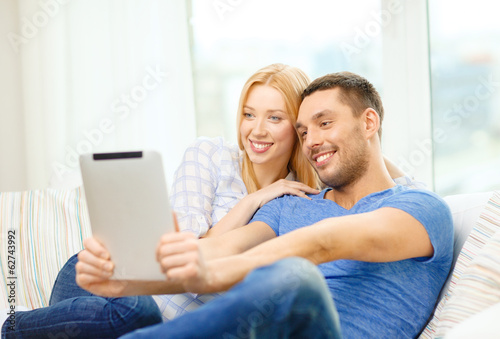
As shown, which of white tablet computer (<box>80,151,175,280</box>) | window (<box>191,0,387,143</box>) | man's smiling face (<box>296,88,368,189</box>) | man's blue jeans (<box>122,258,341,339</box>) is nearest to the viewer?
man's blue jeans (<box>122,258,341,339</box>)

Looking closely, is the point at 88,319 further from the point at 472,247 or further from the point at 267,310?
the point at 472,247

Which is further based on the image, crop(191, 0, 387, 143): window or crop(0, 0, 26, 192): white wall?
crop(0, 0, 26, 192): white wall

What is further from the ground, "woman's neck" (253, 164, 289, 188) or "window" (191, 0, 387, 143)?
"window" (191, 0, 387, 143)

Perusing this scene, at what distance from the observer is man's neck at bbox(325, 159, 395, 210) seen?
5.32 feet

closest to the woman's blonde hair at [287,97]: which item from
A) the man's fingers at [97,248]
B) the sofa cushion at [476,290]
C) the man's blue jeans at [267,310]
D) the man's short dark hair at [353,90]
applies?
the man's short dark hair at [353,90]

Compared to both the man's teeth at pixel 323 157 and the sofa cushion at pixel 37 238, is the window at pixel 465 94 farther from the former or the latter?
the sofa cushion at pixel 37 238

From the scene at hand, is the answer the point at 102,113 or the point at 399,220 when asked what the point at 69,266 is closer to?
the point at 399,220

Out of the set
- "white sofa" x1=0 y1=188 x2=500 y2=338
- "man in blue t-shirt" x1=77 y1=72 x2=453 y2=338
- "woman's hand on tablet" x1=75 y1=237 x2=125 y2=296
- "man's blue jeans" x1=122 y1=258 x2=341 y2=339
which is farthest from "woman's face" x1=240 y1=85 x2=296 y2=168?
"man's blue jeans" x1=122 y1=258 x2=341 y2=339

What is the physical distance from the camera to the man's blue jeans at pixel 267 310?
87 centimetres

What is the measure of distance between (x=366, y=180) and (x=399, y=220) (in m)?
0.40

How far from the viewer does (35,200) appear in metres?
2.14

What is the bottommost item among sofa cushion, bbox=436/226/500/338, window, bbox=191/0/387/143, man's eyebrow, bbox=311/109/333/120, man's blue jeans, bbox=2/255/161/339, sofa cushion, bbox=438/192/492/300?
man's blue jeans, bbox=2/255/161/339

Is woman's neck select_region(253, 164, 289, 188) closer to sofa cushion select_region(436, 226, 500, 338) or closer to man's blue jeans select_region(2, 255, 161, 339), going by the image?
man's blue jeans select_region(2, 255, 161, 339)

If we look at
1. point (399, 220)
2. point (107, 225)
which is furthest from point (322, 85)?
point (107, 225)
